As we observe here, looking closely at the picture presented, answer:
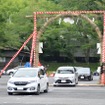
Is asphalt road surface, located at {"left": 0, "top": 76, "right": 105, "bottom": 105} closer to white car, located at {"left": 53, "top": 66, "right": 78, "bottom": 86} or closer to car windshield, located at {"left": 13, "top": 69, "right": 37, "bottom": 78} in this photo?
car windshield, located at {"left": 13, "top": 69, "right": 37, "bottom": 78}

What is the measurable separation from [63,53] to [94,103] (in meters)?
63.6

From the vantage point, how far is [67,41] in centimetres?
7962

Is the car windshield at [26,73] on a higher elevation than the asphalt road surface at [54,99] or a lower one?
higher

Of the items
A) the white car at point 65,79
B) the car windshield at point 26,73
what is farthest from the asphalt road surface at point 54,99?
the white car at point 65,79

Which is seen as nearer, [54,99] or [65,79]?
[54,99]

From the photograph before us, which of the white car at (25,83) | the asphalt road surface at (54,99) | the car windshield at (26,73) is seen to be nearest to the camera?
the asphalt road surface at (54,99)

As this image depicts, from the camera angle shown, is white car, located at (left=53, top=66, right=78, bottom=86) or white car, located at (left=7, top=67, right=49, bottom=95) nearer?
white car, located at (left=7, top=67, right=49, bottom=95)

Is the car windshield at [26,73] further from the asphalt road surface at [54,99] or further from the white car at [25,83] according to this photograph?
the asphalt road surface at [54,99]

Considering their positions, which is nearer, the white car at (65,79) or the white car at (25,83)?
the white car at (25,83)

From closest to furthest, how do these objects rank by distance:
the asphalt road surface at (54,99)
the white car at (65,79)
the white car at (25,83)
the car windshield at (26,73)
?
the asphalt road surface at (54,99) → the white car at (25,83) → the car windshield at (26,73) → the white car at (65,79)

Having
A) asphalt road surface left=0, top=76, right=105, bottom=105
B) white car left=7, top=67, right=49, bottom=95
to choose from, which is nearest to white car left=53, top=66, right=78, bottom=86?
asphalt road surface left=0, top=76, right=105, bottom=105

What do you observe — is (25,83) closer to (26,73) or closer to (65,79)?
(26,73)

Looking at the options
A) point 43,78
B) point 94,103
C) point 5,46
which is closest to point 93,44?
point 5,46

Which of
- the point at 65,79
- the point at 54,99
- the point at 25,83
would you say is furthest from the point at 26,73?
the point at 65,79
